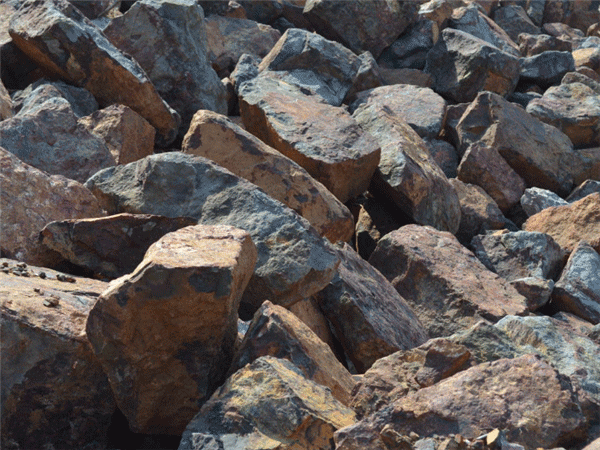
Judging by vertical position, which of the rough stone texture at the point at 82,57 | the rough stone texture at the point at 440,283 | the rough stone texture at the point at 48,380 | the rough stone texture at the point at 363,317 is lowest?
the rough stone texture at the point at 440,283

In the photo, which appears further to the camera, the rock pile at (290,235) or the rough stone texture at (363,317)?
the rough stone texture at (363,317)

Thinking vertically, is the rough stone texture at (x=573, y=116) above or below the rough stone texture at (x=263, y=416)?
below

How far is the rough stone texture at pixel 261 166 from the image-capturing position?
4203mm

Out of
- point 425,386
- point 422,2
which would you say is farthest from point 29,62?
point 422,2

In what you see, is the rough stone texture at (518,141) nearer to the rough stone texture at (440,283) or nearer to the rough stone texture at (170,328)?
the rough stone texture at (440,283)

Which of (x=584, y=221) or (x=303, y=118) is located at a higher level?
(x=303, y=118)

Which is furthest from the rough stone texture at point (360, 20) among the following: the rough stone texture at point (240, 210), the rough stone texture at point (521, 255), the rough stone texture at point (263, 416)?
the rough stone texture at point (263, 416)

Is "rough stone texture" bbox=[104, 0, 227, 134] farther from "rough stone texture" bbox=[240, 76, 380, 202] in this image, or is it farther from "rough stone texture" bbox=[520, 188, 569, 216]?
"rough stone texture" bbox=[520, 188, 569, 216]

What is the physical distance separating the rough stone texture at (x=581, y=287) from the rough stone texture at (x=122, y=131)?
290 centimetres

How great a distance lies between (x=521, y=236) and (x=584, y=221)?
65cm

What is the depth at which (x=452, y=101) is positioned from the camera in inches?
314

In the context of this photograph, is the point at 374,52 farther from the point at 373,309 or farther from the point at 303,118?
the point at 373,309

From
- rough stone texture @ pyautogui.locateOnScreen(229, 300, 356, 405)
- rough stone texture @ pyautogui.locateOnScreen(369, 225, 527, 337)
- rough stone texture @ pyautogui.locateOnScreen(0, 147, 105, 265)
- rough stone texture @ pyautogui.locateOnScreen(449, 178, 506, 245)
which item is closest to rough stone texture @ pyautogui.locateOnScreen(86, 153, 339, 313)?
rough stone texture @ pyautogui.locateOnScreen(0, 147, 105, 265)

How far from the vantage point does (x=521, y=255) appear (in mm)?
5250
